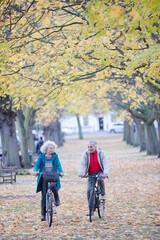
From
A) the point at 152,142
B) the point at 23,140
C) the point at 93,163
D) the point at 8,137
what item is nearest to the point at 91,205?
the point at 93,163

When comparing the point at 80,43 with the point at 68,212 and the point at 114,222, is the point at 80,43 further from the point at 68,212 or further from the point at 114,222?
the point at 114,222

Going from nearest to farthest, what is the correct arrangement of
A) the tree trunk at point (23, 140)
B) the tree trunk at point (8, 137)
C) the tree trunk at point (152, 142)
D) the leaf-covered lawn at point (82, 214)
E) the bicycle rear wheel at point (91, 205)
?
1. the leaf-covered lawn at point (82, 214)
2. the bicycle rear wheel at point (91, 205)
3. the tree trunk at point (8, 137)
4. the tree trunk at point (23, 140)
5. the tree trunk at point (152, 142)

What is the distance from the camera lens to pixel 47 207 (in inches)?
357

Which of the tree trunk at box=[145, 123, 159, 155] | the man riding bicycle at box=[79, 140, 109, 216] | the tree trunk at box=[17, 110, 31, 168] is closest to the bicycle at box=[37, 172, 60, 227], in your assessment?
the man riding bicycle at box=[79, 140, 109, 216]

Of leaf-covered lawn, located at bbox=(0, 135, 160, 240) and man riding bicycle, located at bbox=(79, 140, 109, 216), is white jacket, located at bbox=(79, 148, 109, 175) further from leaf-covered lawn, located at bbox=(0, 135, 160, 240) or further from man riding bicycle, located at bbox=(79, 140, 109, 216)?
leaf-covered lawn, located at bbox=(0, 135, 160, 240)

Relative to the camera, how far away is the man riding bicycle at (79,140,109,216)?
30.9ft

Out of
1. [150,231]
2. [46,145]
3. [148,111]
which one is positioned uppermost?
[148,111]

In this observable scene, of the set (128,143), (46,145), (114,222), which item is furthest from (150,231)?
(128,143)

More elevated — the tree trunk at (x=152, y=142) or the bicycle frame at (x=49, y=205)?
the tree trunk at (x=152, y=142)

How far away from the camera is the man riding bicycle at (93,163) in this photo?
30.9 ft

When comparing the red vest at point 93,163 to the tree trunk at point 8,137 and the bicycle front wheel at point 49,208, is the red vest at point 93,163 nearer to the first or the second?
the bicycle front wheel at point 49,208

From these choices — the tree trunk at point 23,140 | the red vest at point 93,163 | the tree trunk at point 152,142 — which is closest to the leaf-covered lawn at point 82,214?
the red vest at point 93,163

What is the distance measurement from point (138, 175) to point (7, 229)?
1209 centimetres

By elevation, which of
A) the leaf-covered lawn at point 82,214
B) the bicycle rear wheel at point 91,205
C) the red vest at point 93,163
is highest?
the red vest at point 93,163
